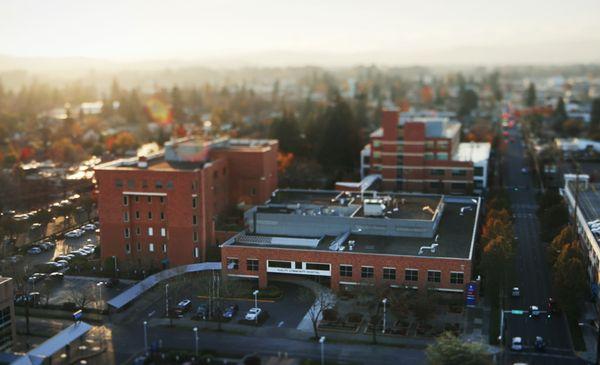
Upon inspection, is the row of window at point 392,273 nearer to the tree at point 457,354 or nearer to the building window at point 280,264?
the building window at point 280,264

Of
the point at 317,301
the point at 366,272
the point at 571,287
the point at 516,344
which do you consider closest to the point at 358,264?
the point at 366,272

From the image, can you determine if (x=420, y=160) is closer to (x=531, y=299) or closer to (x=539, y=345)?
(x=531, y=299)

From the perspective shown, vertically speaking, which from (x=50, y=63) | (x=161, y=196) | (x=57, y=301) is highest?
(x=50, y=63)

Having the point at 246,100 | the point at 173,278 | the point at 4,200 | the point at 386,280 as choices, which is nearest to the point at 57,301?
the point at 173,278

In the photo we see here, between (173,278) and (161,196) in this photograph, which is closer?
(173,278)

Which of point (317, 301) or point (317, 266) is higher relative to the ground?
point (317, 266)

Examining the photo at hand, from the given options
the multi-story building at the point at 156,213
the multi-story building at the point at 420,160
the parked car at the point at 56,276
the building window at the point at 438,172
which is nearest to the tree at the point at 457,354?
the multi-story building at the point at 156,213

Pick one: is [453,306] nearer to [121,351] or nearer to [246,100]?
[121,351]
